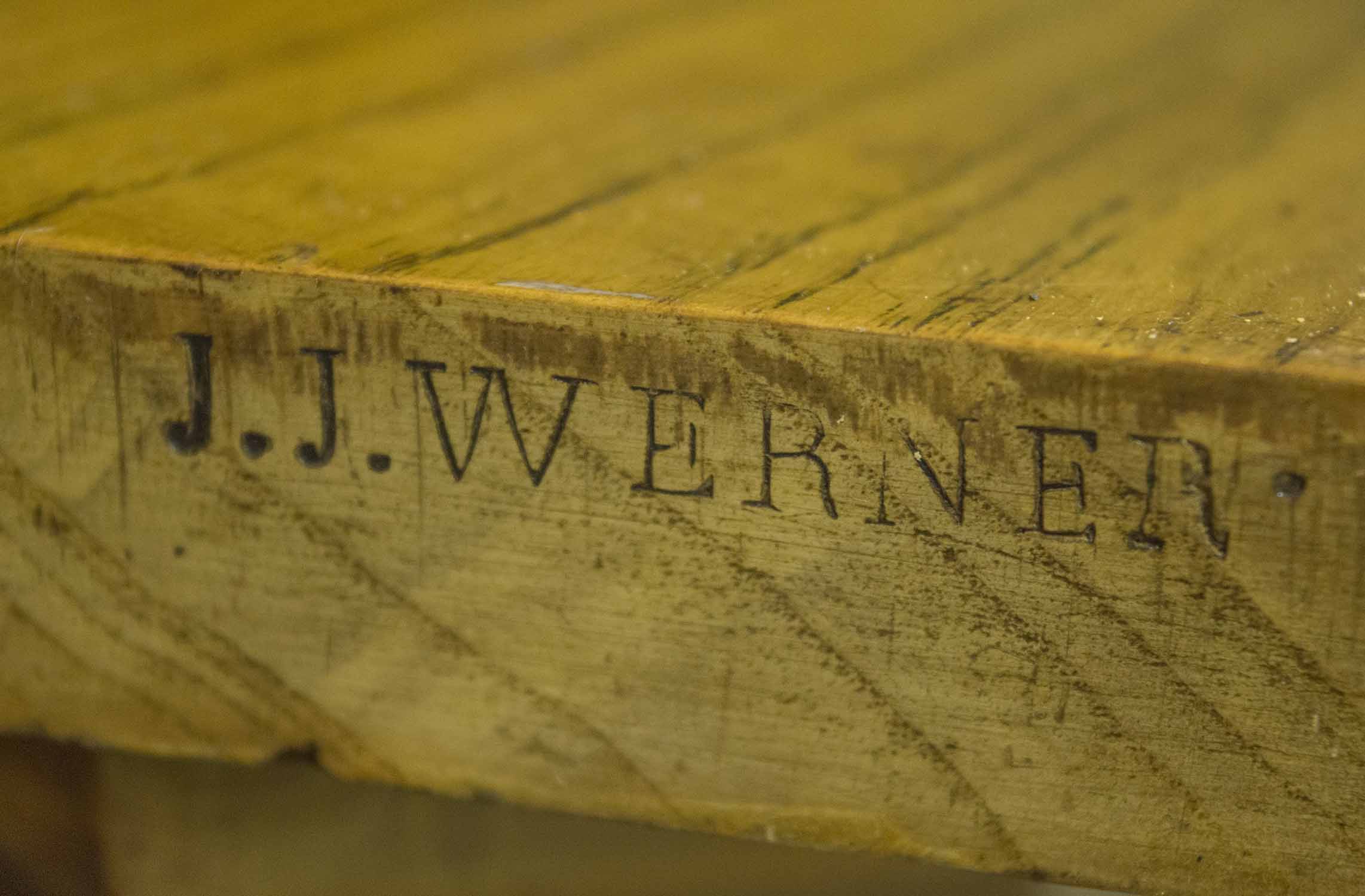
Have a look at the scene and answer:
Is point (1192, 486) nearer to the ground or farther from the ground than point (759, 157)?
nearer to the ground

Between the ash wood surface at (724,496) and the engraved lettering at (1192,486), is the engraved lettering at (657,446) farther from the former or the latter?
the engraved lettering at (1192,486)

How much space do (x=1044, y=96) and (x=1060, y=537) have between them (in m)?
0.42

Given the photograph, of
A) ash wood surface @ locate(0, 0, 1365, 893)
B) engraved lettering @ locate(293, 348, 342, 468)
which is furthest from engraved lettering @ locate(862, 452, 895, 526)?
engraved lettering @ locate(293, 348, 342, 468)

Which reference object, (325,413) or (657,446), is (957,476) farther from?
(325,413)

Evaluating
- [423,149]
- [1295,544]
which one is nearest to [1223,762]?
[1295,544]

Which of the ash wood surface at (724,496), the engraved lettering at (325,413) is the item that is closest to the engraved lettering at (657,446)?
the ash wood surface at (724,496)

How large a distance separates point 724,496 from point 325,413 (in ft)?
0.45

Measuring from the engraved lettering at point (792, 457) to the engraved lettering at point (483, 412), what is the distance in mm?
57

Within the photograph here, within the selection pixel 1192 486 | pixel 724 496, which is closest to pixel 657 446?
pixel 724 496

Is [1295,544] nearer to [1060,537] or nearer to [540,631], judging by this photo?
[1060,537]

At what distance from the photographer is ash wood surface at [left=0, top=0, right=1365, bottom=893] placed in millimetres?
394

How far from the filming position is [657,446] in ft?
1.39

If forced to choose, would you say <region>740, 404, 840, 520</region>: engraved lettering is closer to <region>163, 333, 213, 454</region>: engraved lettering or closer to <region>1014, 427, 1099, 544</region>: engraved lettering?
<region>1014, 427, 1099, 544</region>: engraved lettering

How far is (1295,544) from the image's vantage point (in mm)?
382
